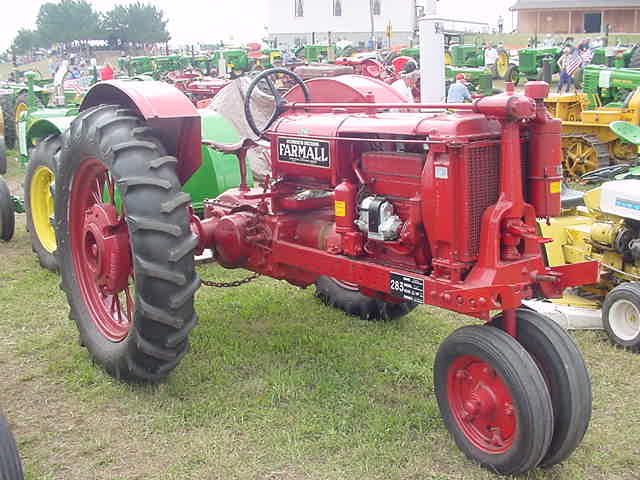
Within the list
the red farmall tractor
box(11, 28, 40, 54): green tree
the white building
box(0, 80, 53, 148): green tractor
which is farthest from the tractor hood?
box(11, 28, 40, 54): green tree

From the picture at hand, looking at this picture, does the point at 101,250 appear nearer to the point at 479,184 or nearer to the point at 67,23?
the point at 479,184

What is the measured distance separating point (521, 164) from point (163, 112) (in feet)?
5.88

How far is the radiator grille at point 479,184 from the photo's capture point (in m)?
3.05

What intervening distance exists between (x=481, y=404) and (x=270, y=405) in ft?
3.65

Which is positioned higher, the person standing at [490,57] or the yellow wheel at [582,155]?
the person standing at [490,57]

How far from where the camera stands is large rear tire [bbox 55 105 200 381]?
11.1 ft

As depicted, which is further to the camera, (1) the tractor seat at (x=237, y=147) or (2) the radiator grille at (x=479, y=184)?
(1) the tractor seat at (x=237, y=147)

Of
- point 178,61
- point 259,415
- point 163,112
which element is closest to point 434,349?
point 259,415

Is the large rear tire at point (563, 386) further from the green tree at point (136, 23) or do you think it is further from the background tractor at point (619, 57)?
the green tree at point (136, 23)

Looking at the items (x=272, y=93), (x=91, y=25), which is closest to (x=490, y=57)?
(x=272, y=93)

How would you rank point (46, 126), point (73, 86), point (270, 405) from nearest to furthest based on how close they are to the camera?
point (270, 405) < point (46, 126) < point (73, 86)

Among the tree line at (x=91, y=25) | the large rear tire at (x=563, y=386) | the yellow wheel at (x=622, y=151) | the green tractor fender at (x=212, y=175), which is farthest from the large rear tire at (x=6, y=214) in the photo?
the tree line at (x=91, y=25)

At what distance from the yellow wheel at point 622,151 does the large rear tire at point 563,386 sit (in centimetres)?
817

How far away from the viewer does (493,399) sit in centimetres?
298
